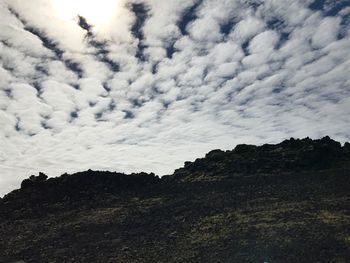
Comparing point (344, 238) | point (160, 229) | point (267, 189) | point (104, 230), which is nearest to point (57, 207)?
point (104, 230)

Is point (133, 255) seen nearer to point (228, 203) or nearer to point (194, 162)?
point (228, 203)

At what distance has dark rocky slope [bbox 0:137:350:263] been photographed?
2430 centimetres

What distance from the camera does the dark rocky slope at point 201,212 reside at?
24297 millimetres

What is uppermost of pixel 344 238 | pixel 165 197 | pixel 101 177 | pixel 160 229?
pixel 101 177

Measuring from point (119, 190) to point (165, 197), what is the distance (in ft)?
19.7

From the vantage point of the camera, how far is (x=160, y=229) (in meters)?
29.3

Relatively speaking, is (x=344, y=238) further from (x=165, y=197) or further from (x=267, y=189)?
(x=165, y=197)

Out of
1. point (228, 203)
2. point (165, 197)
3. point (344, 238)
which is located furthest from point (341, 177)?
point (165, 197)

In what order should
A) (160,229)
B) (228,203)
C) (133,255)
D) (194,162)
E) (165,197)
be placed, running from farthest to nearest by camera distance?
(194,162), (165,197), (228,203), (160,229), (133,255)

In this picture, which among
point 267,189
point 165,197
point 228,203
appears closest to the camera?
point 228,203

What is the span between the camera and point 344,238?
75.6 ft

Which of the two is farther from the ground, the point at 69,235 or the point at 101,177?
the point at 101,177

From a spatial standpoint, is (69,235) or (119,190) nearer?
(69,235)

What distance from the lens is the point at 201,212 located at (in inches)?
1231
